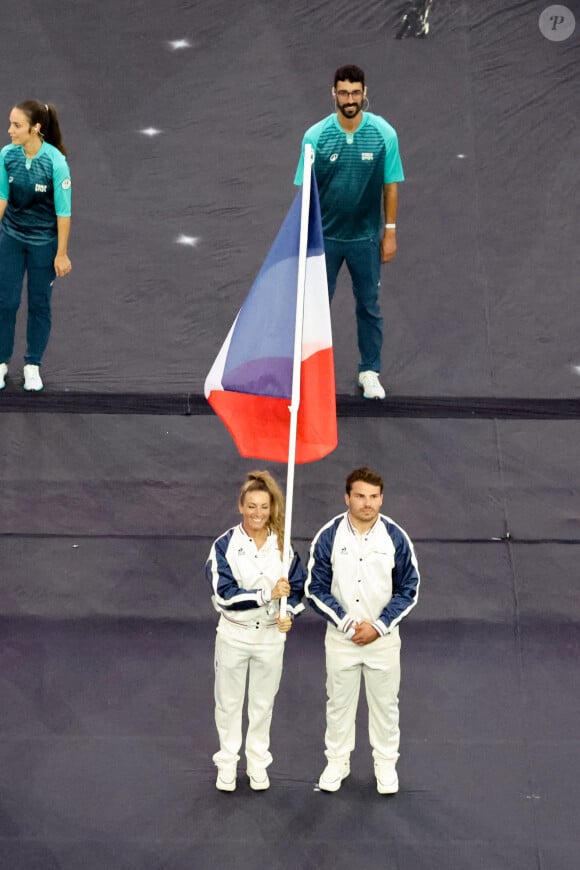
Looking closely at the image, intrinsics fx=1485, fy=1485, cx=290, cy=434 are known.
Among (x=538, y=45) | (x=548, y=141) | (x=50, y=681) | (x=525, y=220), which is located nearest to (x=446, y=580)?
(x=50, y=681)

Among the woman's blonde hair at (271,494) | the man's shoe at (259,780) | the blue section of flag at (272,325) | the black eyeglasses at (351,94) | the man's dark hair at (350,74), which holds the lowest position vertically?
the man's shoe at (259,780)

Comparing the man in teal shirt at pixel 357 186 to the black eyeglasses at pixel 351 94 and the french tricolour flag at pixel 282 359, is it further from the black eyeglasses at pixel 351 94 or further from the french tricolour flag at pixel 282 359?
the french tricolour flag at pixel 282 359

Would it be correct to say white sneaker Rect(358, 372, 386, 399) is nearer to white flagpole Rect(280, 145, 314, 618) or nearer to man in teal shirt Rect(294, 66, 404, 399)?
man in teal shirt Rect(294, 66, 404, 399)

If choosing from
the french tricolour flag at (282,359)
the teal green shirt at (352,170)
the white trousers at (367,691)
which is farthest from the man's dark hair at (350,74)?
the white trousers at (367,691)

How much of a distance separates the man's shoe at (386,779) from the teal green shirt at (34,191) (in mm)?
3106

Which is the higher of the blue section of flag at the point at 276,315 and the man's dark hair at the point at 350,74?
the man's dark hair at the point at 350,74

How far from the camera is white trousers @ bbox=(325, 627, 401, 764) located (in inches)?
225

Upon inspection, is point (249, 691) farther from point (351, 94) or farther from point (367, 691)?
point (351, 94)

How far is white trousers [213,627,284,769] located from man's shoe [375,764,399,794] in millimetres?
437

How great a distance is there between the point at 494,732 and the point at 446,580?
95 cm

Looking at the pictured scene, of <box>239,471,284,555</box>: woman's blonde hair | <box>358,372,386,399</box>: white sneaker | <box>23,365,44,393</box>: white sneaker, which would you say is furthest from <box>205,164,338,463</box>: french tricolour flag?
<box>23,365,44,393</box>: white sneaker

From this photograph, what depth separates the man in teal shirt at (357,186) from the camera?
704cm

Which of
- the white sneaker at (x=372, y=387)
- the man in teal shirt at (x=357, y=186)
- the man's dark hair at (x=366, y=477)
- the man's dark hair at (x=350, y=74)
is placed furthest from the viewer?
the white sneaker at (x=372, y=387)

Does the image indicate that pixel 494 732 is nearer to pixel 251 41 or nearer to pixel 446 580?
pixel 446 580
